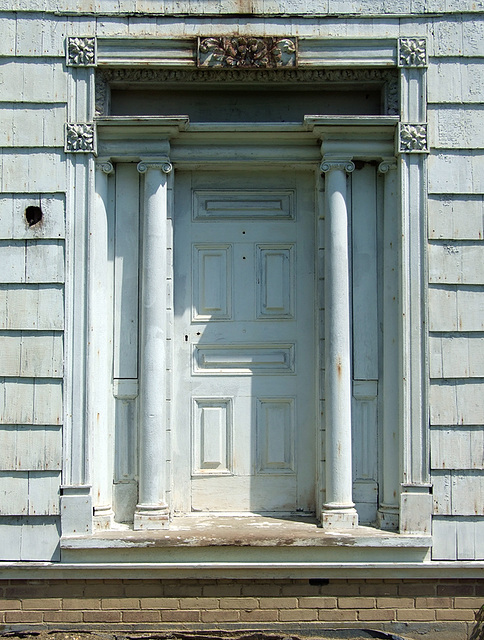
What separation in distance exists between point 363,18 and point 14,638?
472 centimetres

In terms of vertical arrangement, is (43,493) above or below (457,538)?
above

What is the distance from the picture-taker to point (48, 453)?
486 centimetres

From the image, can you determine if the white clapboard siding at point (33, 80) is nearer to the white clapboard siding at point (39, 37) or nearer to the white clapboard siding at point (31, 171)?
the white clapboard siding at point (39, 37)

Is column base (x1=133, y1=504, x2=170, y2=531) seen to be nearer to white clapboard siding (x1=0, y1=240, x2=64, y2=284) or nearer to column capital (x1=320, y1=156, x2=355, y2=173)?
white clapboard siding (x1=0, y1=240, x2=64, y2=284)

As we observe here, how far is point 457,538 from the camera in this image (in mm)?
4844

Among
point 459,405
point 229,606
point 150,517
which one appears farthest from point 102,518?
point 459,405

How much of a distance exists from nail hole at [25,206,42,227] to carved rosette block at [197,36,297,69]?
1475 mm

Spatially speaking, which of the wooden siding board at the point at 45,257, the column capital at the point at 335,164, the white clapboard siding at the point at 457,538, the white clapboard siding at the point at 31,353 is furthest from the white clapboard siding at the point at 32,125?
the white clapboard siding at the point at 457,538

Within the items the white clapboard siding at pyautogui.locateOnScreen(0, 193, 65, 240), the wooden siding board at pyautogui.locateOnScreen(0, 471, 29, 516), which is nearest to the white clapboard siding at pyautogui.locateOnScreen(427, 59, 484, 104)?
the white clapboard siding at pyautogui.locateOnScreen(0, 193, 65, 240)

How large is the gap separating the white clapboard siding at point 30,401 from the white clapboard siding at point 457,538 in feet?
8.50

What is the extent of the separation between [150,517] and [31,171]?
2.44m

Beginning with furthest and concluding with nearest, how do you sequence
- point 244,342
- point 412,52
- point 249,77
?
point 244,342, point 249,77, point 412,52

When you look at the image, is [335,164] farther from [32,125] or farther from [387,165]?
[32,125]

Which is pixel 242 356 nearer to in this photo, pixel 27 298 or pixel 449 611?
pixel 27 298
